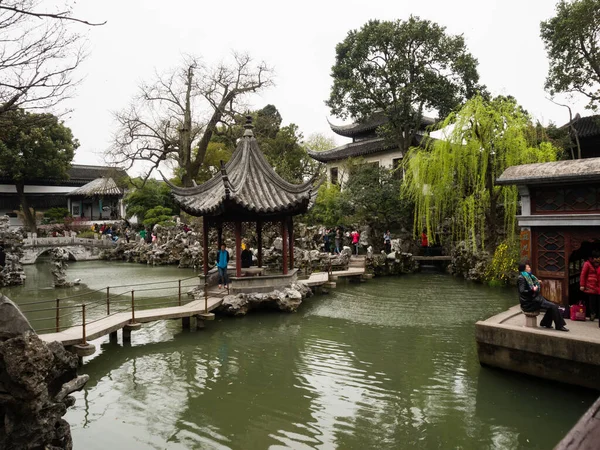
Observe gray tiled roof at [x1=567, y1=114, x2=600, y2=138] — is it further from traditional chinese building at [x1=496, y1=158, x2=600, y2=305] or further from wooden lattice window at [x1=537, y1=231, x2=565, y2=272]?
wooden lattice window at [x1=537, y1=231, x2=565, y2=272]

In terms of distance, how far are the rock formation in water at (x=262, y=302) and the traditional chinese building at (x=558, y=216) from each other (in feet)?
17.6

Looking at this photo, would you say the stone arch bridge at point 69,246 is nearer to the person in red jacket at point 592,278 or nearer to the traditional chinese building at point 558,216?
the traditional chinese building at point 558,216

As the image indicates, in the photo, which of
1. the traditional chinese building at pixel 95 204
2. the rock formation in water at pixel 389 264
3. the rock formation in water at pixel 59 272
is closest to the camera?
the rock formation in water at pixel 59 272

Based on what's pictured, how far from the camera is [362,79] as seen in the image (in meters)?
21.9

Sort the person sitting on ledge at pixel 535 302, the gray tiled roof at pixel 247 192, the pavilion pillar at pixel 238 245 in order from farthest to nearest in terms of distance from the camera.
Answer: the pavilion pillar at pixel 238 245 < the gray tiled roof at pixel 247 192 < the person sitting on ledge at pixel 535 302

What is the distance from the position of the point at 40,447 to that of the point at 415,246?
18067 millimetres

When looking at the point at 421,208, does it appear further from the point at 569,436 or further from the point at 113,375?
the point at 569,436

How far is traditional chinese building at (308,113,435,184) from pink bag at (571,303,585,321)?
19727 mm

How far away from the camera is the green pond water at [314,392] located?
4.60 metres

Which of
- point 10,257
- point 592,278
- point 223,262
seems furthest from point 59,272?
point 592,278

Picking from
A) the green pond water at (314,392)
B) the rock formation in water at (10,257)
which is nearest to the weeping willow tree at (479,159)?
the green pond water at (314,392)

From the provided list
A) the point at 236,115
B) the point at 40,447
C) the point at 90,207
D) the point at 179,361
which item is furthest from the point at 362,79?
the point at 90,207

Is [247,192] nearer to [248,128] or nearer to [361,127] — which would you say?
[248,128]

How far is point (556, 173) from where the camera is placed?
6863 millimetres
